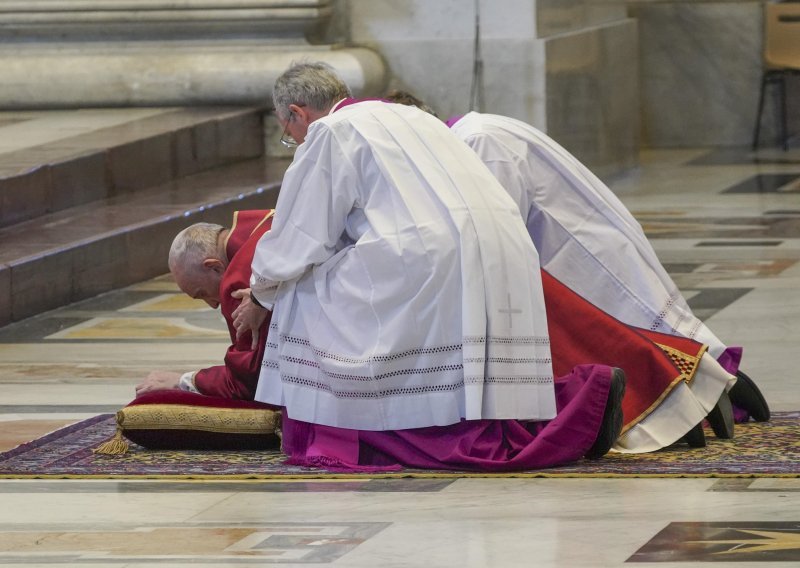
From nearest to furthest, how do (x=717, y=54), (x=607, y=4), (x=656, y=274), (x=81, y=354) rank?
(x=656, y=274)
(x=81, y=354)
(x=607, y=4)
(x=717, y=54)

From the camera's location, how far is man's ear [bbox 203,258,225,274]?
5.62 m

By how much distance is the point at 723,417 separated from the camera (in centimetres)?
555

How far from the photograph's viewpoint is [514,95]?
41.2 feet

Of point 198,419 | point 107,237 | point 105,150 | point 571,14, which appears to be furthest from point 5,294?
point 571,14

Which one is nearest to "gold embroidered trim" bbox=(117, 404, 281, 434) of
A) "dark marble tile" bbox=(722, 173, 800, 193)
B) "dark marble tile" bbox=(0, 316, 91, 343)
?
"dark marble tile" bbox=(0, 316, 91, 343)

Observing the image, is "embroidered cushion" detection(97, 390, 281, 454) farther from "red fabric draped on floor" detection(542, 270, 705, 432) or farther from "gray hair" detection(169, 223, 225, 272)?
"red fabric draped on floor" detection(542, 270, 705, 432)

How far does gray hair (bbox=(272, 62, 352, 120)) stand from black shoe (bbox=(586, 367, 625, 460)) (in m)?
1.20

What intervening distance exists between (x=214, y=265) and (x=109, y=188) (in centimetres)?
511

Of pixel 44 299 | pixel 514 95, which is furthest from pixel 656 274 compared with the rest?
pixel 514 95

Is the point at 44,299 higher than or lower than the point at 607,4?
lower

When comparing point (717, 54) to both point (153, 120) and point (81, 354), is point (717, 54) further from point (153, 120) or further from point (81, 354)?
point (81, 354)

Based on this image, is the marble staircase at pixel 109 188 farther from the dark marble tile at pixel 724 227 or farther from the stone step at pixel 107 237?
the dark marble tile at pixel 724 227

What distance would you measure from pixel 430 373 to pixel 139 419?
0.88m

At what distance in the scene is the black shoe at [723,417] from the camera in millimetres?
5547
